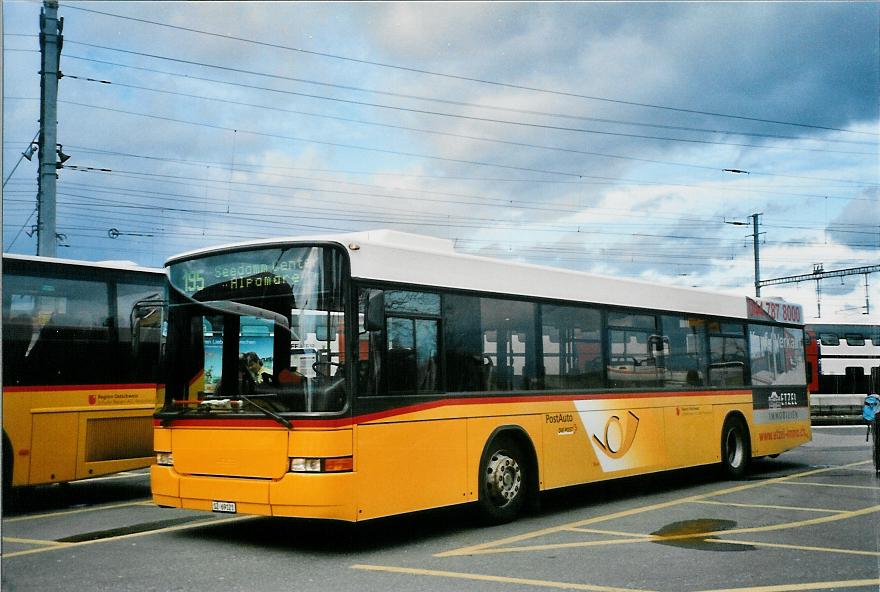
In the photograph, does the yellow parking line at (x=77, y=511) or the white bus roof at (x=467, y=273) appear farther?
the yellow parking line at (x=77, y=511)

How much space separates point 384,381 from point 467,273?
1.91 metres

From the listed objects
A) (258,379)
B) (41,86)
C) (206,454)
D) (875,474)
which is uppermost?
(41,86)

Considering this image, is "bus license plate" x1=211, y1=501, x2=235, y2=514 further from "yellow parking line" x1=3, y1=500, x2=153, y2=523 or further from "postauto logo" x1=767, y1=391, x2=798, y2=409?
"postauto logo" x1=767, y1=391, x2=798, y2=409

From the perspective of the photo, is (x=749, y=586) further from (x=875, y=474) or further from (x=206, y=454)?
(x=875, y=474)

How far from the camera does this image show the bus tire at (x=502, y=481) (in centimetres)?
973

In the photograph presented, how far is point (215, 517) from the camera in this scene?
1059cm

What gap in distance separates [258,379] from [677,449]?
24.0ft

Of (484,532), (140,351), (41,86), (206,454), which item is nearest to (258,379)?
(206,454)

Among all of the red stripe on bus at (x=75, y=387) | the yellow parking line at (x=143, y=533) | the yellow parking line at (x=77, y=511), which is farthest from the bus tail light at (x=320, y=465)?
the yellow parking line at (x=77, y=511)

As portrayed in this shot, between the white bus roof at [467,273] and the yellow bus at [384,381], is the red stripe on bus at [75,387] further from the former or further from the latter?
the white bus roof at [467,273]

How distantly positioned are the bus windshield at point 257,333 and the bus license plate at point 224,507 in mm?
846

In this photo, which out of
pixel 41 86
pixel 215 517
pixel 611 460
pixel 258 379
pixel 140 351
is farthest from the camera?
pixel 41 86

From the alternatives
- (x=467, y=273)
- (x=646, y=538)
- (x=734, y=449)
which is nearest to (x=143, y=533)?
(x=467, y=273)

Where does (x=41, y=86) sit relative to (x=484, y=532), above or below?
above
